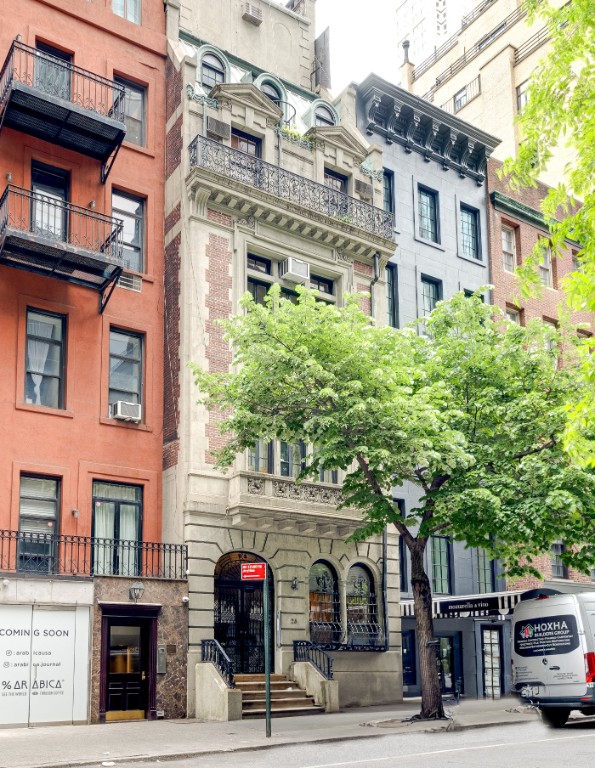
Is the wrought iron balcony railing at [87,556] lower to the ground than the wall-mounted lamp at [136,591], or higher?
higher

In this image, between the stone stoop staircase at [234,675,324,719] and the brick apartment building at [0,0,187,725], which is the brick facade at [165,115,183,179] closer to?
the brick apartment building at [0,0,187,725]

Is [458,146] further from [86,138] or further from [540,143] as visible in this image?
[540,143]

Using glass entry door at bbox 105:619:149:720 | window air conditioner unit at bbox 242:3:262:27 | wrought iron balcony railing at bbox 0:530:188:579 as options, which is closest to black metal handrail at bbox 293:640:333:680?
wrought iron balcony railing at bbox 0:530:188:579

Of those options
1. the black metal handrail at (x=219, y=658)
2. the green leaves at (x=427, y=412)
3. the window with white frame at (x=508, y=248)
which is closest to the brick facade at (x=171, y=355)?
the green leaves at (x=427, y=412)

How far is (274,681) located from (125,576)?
4.71m

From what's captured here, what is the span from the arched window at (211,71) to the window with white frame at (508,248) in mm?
13332

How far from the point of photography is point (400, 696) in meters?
27.0

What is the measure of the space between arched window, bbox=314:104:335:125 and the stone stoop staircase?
55.4ft

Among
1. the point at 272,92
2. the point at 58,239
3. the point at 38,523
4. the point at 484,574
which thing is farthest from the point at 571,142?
the point at 484,574

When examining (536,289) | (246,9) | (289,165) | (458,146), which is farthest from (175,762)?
(458,146)

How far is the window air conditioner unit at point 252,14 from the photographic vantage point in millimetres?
30172

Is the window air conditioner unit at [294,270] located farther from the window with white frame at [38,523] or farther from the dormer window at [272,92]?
the window with white frame at [38,523]

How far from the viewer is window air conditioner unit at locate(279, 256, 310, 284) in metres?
27.1

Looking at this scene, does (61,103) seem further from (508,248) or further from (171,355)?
(508,248)
